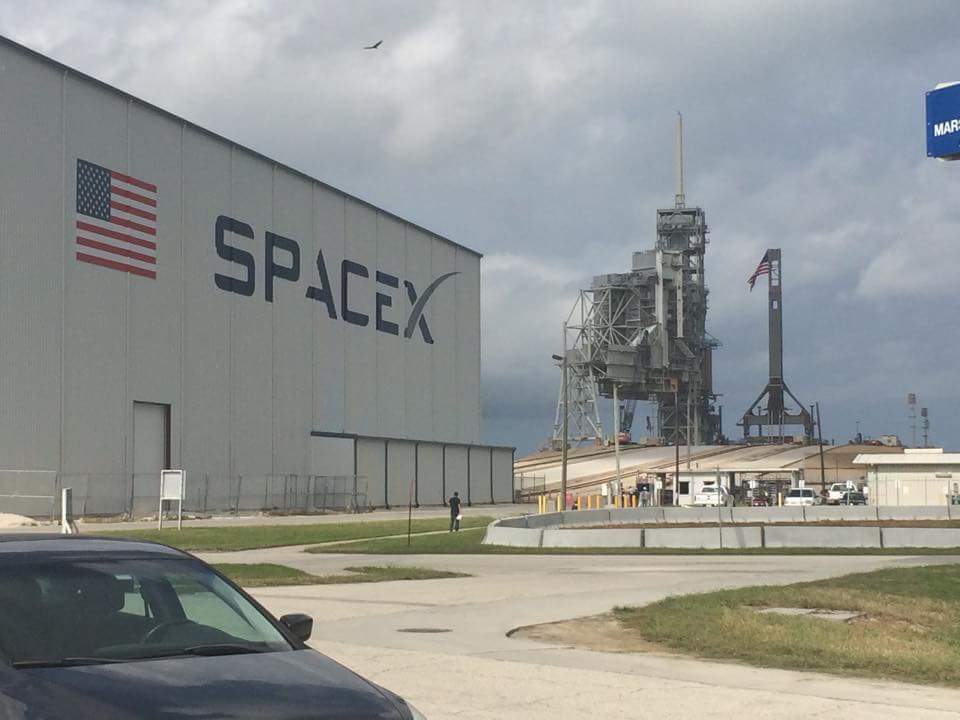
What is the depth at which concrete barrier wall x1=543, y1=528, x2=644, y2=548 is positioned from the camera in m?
34.8

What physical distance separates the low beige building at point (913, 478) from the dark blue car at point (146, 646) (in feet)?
239

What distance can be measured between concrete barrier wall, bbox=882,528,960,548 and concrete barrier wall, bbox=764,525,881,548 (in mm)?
398

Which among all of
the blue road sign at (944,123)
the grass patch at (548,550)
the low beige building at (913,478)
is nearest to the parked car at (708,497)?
the low beige building at (913,478)

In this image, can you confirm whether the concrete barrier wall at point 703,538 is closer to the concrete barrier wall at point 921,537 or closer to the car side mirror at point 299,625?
the concrete barrier wall at point 921,537

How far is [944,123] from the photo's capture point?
2861 centimetres

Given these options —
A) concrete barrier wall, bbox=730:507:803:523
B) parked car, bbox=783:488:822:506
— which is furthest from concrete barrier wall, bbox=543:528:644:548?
parked car, bbox=783:488:822:506

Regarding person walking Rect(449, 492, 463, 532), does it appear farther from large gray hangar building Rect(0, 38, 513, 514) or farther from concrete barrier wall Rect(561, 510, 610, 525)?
large gray hangar building Rect(0, 38, 513, 514)

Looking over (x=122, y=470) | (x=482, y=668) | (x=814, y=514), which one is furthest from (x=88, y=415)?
(x=482, y=668)

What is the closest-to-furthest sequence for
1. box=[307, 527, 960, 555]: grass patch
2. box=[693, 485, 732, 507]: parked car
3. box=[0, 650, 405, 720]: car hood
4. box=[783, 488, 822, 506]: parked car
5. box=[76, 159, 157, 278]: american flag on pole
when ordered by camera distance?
box=[0, 650, 405, 720]: car hood < box=[307, 527, 960, 555]: grass patch < box=[76, 159, 157, 278]: american flag on pole < box=[783, 488, 822, 506]: parked car < box=[693, 485, 732, 507]: parked car

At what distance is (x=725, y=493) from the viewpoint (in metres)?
81.0

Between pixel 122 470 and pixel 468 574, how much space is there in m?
34.9

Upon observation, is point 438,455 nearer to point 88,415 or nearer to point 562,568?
point 88,415

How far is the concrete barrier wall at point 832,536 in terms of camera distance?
115 ft

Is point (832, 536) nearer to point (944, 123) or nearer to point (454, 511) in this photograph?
point (944, 123)
